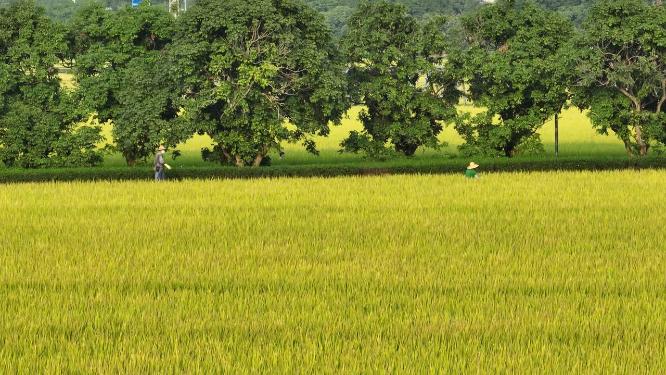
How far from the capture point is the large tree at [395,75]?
4738 cm

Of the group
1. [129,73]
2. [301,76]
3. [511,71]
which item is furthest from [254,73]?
[511,71]

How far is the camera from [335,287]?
16.2 m

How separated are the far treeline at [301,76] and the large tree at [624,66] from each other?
3.0 inches

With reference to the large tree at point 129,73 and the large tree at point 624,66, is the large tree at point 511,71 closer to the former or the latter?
the large tree at point 624,66

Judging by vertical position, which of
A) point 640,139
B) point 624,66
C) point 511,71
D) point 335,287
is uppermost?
point 511,71

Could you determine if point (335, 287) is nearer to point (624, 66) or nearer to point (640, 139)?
point (624, 66)

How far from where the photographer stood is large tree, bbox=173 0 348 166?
1693 inches

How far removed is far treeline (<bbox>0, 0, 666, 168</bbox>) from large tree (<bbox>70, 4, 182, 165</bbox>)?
7 centimetres

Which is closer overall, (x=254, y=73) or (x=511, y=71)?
(x=254, y=73)

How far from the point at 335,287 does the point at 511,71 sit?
32.6 m

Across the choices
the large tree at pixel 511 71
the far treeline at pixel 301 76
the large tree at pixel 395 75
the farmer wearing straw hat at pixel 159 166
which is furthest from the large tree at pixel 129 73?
the large tree at pixel 511 71

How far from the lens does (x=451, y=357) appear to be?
11.8m

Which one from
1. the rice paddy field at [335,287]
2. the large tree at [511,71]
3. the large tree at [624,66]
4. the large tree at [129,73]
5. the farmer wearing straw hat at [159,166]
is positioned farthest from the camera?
the large tree at [511,71]

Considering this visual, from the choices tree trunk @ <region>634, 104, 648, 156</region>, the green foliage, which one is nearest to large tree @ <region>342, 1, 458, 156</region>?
tree trunk @ <region>634, 104, 648, 156</region>
